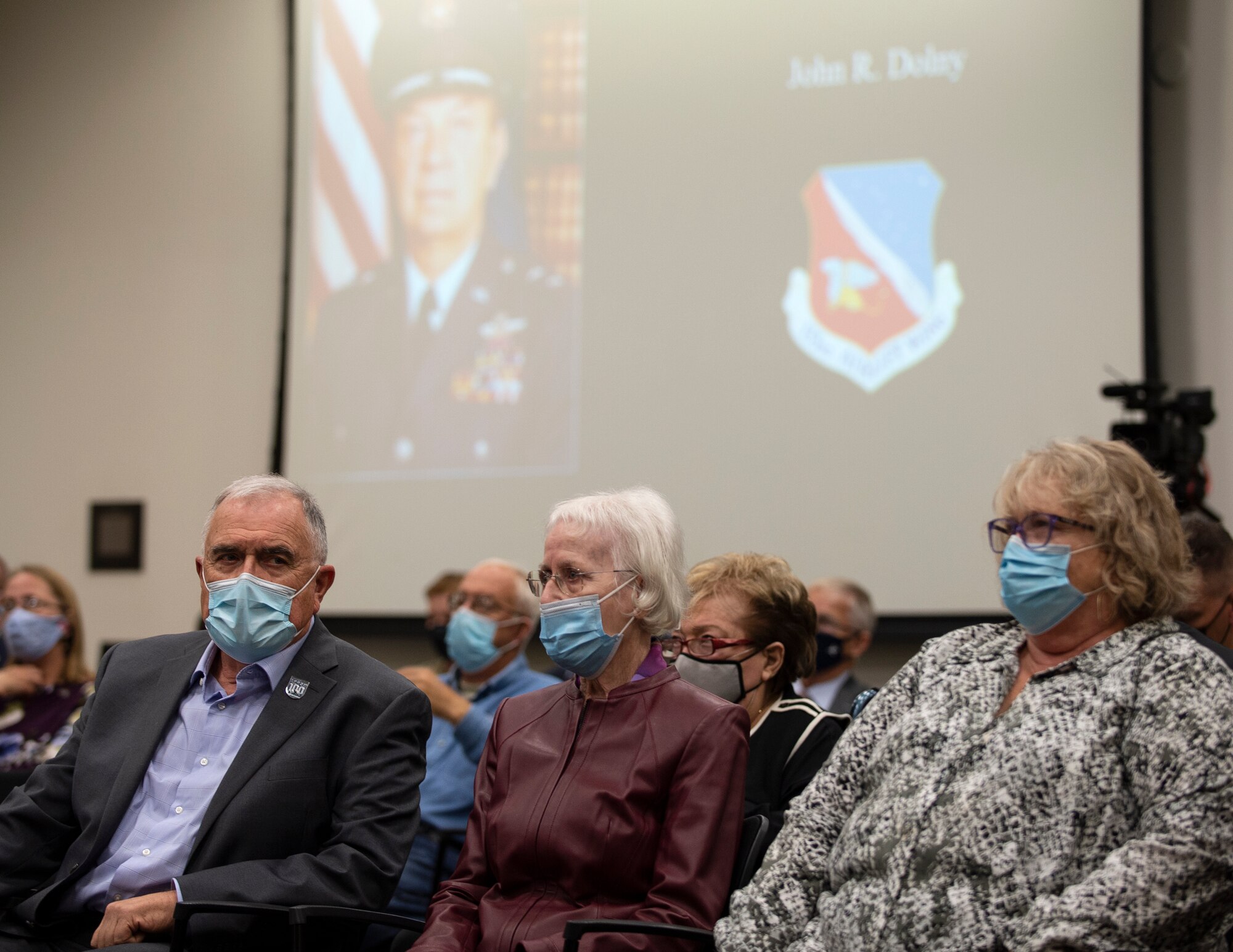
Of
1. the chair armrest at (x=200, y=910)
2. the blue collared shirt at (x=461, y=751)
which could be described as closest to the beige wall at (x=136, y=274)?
the blue collared shirt at (x=461, y=751)

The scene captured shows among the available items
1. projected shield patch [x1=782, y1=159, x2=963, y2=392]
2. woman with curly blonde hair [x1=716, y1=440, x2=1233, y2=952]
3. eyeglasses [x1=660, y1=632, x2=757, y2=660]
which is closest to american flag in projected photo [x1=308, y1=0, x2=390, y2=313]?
projected shield patch [x1=782, y1=159, x2=963, y2=392]

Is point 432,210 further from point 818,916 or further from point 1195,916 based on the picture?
point 1195,916

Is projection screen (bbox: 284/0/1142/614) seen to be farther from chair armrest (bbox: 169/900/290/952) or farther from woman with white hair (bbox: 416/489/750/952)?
chair armrest (bbox: 169/900/290/952)

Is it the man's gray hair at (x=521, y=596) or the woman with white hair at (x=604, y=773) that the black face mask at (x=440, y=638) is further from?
the woman with white hair at (x=604, y=773)

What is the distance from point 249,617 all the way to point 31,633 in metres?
2.21

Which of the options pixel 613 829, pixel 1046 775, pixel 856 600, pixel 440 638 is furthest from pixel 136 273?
pixel 1046 775

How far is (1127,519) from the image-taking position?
211cm

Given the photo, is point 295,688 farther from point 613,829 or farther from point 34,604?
point 34,604

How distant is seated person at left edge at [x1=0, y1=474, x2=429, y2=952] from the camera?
2299 mm

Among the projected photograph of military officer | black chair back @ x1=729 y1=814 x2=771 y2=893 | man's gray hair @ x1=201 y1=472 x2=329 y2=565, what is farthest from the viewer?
the projected photograph of military officer

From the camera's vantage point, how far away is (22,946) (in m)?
2.37

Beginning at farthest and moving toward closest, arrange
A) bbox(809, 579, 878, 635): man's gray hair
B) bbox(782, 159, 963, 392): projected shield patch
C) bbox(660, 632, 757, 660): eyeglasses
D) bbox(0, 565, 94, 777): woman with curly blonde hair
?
bbox(782, 159, 963, 392): projected shield patch, bbox(809, 579, 878, 635): man's gray hair, bbox(0, 565, 94, 777): woman with curly blonde hair, bbox(660, 632, 757, 660): eyeglasses

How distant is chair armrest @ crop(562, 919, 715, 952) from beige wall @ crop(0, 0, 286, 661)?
16.5 feet

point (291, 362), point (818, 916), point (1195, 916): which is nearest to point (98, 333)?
point (291, 362)
